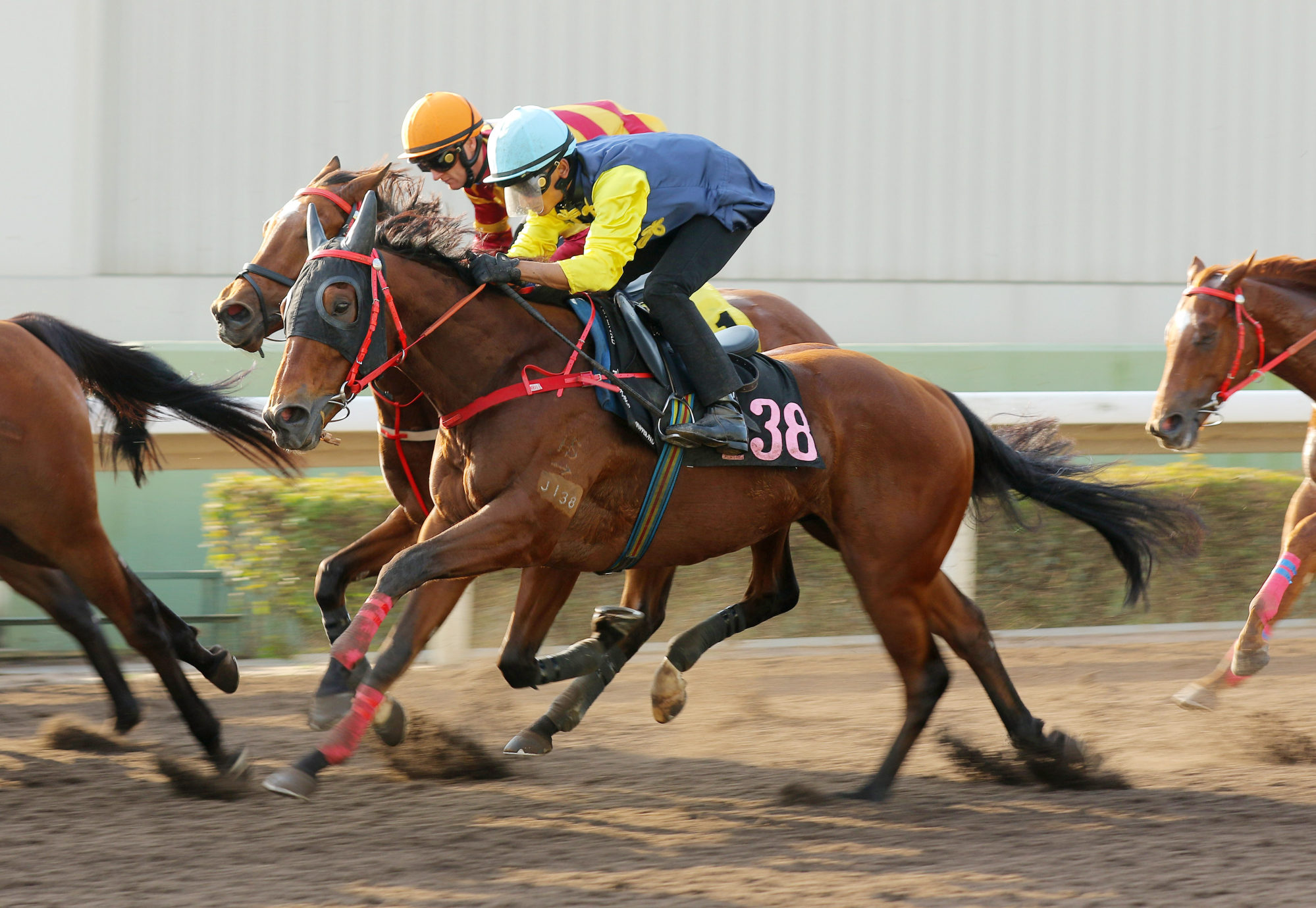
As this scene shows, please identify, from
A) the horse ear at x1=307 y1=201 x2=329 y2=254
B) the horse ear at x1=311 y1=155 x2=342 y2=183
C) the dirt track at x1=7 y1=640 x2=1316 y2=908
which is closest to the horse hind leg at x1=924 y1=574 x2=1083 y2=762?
the dirt track at x1=7 y1=640 x2=1316 y2=908

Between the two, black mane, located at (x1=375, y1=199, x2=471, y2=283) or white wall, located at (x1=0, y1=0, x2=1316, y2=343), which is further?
white wall, located at (x1=0, y1=0, x2=1316, y2=343)

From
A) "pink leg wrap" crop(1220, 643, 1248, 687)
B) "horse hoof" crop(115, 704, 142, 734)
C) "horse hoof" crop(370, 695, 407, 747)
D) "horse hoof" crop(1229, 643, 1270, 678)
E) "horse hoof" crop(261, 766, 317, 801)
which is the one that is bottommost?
"horse hoof" crop(115, 704, 142, 734)

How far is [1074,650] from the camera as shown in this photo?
5801mm

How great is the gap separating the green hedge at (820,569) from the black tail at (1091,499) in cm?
60

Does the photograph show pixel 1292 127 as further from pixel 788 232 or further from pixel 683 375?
pixel 683 375

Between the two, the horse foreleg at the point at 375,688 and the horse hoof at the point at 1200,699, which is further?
the horse hoof at the point at 1200,699

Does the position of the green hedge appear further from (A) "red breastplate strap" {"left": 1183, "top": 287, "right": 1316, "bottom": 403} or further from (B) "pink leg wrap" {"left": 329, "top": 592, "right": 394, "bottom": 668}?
(B) "pink leg wrap" {"left": 329, "top": 592, "right": 394, "bottom": 668}

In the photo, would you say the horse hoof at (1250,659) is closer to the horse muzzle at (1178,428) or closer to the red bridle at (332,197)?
the horse muzzle at (1178,428)

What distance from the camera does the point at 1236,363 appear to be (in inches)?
179

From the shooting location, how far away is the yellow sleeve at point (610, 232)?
358cm

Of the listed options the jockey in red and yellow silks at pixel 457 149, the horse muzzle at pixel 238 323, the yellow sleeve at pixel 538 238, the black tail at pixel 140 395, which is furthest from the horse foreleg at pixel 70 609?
the yellow sleeve at pixel 538 238

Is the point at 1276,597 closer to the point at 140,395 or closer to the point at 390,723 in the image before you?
the point at 390,723

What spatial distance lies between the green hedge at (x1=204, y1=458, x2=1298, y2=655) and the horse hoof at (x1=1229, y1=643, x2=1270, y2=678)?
863 millimetres

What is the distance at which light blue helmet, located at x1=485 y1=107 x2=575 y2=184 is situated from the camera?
3.62 meters
